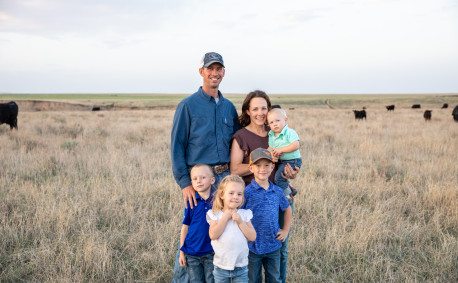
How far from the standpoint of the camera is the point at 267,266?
122 inches

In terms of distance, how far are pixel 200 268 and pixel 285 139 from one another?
59.9 inches

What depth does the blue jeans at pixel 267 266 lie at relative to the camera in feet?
9.75

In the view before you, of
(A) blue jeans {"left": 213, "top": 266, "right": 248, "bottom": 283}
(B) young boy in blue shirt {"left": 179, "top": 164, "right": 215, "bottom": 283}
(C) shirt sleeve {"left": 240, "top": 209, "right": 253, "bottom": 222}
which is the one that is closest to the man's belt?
(B) young boy in blue shirt {"left": 179, "top": 164, "right": 215, "bottom": 283}

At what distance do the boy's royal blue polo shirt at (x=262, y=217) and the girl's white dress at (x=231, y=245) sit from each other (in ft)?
0.70

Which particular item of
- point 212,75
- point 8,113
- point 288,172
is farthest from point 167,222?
point 8,113

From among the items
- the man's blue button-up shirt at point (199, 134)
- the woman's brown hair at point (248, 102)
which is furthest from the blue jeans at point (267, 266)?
the woman's brown hair at point (248, 102)

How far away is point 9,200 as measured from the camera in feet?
18.5

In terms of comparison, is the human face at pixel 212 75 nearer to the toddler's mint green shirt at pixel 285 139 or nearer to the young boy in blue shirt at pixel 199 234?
the toddler's mint green shirt at pixel 285 139

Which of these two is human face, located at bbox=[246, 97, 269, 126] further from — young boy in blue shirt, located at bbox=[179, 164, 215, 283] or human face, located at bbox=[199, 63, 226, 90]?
young boy in blue shirt, located at bbox=[179, 164, 215, 283]

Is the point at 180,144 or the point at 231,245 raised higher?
the point at 180,144

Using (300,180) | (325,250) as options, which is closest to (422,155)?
(300,180)

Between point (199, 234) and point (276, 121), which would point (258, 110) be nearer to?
point (276, 121)

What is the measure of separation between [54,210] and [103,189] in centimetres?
131

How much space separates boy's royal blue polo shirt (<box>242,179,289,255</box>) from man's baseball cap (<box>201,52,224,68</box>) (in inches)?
51.2
